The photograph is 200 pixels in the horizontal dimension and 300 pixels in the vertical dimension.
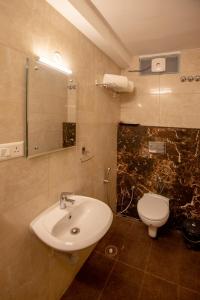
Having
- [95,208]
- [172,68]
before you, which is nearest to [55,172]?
[95,208]

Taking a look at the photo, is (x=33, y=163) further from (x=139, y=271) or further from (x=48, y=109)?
(x=139, y=271)

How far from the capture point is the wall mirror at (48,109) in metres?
1.15

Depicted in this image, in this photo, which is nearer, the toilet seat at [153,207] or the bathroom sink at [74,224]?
the bathroom sink at [74,224]

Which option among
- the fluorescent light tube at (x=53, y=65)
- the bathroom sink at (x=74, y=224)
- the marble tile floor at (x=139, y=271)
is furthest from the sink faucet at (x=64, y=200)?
the fluorescent light tube at (x=53, y=65)

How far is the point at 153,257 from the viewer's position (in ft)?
6.66

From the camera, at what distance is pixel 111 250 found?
6.93 feet

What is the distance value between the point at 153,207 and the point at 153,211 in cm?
9

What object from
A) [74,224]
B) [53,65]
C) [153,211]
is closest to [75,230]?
[74,224]

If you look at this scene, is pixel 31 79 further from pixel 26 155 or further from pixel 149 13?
pixel 149 13

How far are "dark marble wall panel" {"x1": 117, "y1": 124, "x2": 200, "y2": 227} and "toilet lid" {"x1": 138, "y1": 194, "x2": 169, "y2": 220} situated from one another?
0.74 feet

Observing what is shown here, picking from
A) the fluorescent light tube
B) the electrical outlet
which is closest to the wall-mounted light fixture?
the fluorescent light tube

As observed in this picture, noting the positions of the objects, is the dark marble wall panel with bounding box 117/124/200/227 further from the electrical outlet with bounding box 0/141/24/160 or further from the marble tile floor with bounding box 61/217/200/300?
the electrical outlet with bounding box 0/141/24/160

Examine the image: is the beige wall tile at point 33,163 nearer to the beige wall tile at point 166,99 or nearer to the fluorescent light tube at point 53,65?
the fluorescent light tube at point 53,65

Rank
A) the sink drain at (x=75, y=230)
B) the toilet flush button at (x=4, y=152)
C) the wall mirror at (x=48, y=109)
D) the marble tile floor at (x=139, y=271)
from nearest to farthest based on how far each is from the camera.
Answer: the toilet flush button at (x=4, y=152)
the wall mirror at (x=48, y=109)
the sink drain at (x=75, y=230)
the marble tile floor at (x=139, y=271)
